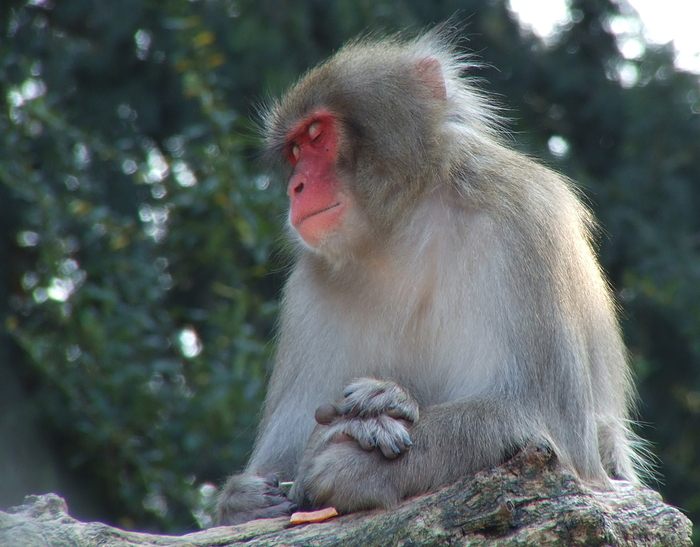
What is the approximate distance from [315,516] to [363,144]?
5.91ft

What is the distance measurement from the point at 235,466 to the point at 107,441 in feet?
3.51

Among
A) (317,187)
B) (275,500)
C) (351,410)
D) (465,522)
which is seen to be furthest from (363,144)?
(465,522)

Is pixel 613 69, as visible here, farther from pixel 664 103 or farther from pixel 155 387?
pixel 155 387

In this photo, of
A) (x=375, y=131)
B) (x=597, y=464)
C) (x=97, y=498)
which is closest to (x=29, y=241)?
(x=97, y=498)

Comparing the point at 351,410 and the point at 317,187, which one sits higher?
the point at 317,187

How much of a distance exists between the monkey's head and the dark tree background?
4.47ft

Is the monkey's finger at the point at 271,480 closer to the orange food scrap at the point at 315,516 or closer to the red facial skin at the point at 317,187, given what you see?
the orange food scrap at the point at 315,516

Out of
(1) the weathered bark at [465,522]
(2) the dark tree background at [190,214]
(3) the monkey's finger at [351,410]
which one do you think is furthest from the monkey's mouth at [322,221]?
(2) the dark tree background at [190,214]

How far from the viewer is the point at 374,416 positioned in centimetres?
370

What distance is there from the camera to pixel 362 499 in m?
3.53

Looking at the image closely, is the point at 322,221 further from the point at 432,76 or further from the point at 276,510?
the point at 276,510

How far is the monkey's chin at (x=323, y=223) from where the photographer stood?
4.15m

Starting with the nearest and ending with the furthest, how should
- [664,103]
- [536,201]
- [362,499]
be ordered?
[362,499]
[536,201]
[664,103]

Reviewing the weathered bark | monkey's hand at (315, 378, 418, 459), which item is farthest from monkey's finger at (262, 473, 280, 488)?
the weathered bark
